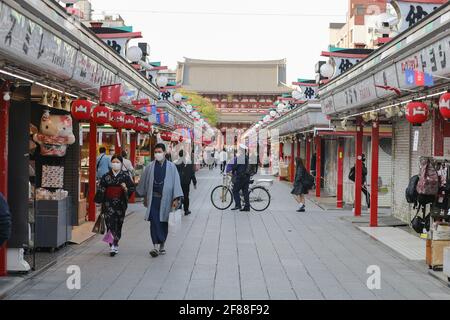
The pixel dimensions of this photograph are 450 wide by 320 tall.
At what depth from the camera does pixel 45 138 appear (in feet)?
38.2

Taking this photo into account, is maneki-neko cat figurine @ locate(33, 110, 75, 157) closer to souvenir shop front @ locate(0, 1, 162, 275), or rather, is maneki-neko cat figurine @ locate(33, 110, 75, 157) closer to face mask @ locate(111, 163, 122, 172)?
souvenir shop front @ locate(0, 1, 162, 275)

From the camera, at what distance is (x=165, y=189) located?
10492mm

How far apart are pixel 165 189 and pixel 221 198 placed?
824 centimetres

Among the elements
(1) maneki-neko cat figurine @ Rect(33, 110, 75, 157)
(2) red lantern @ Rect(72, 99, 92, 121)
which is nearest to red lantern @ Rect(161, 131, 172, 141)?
(1) maneki-neko cat figurine @ Rect(33, 110, 75, 157)

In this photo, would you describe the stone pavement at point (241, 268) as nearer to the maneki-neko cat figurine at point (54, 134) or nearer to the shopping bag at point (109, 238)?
the shopping bag at point (109, 238)

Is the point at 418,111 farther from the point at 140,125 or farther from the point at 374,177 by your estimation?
the point at 140,125

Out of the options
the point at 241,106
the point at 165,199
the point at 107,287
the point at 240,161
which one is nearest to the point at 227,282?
the point at 107,287

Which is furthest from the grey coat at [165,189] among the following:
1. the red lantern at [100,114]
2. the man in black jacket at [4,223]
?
the man in black jacket at [4,223]

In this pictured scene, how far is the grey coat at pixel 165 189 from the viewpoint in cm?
1045

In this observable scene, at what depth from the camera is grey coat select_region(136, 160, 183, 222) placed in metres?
10.5

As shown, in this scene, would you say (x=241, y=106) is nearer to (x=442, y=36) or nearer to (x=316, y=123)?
(x=316, y=123)

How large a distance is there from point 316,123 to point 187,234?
36.1ft

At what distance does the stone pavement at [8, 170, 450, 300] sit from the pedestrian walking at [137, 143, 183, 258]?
0.44 metres

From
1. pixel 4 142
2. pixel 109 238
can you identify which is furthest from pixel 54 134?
pixel 4 142
